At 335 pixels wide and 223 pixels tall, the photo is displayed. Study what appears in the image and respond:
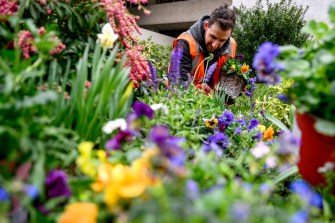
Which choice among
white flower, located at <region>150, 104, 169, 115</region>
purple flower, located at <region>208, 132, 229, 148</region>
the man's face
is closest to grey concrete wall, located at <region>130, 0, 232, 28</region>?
the man's face

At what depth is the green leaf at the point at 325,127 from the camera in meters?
1.02

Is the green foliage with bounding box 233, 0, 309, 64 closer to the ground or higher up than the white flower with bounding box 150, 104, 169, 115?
closer to the ground

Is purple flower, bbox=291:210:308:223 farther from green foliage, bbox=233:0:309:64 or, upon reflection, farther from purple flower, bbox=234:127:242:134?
green foliage, bbox=233:0:309:64

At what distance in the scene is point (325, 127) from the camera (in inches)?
40.9

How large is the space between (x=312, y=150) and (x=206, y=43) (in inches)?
95.4

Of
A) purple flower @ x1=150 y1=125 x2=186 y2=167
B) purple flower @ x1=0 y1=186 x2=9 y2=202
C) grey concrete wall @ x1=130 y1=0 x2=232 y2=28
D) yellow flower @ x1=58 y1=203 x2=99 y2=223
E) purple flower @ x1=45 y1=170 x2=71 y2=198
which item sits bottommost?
grey concrete wall @ x1=130 y1=0 x2=232 y2=28

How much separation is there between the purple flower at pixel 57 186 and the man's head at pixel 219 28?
8.48 feet

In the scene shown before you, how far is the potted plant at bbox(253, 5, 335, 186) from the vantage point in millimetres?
1077

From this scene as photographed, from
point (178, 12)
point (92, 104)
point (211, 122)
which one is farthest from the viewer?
point (178, 12)

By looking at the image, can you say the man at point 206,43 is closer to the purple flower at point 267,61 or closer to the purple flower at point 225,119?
the purple flower at point 225,119

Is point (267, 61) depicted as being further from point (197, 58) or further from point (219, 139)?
point (197, 58)

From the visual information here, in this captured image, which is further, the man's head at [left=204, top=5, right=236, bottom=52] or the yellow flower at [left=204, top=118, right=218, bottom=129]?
the man's head at [left=204, top=5, right=236, bottom=52]

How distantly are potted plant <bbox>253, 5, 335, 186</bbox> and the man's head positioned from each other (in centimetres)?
196

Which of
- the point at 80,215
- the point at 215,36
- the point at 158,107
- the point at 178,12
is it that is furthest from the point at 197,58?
the point at 178,12
